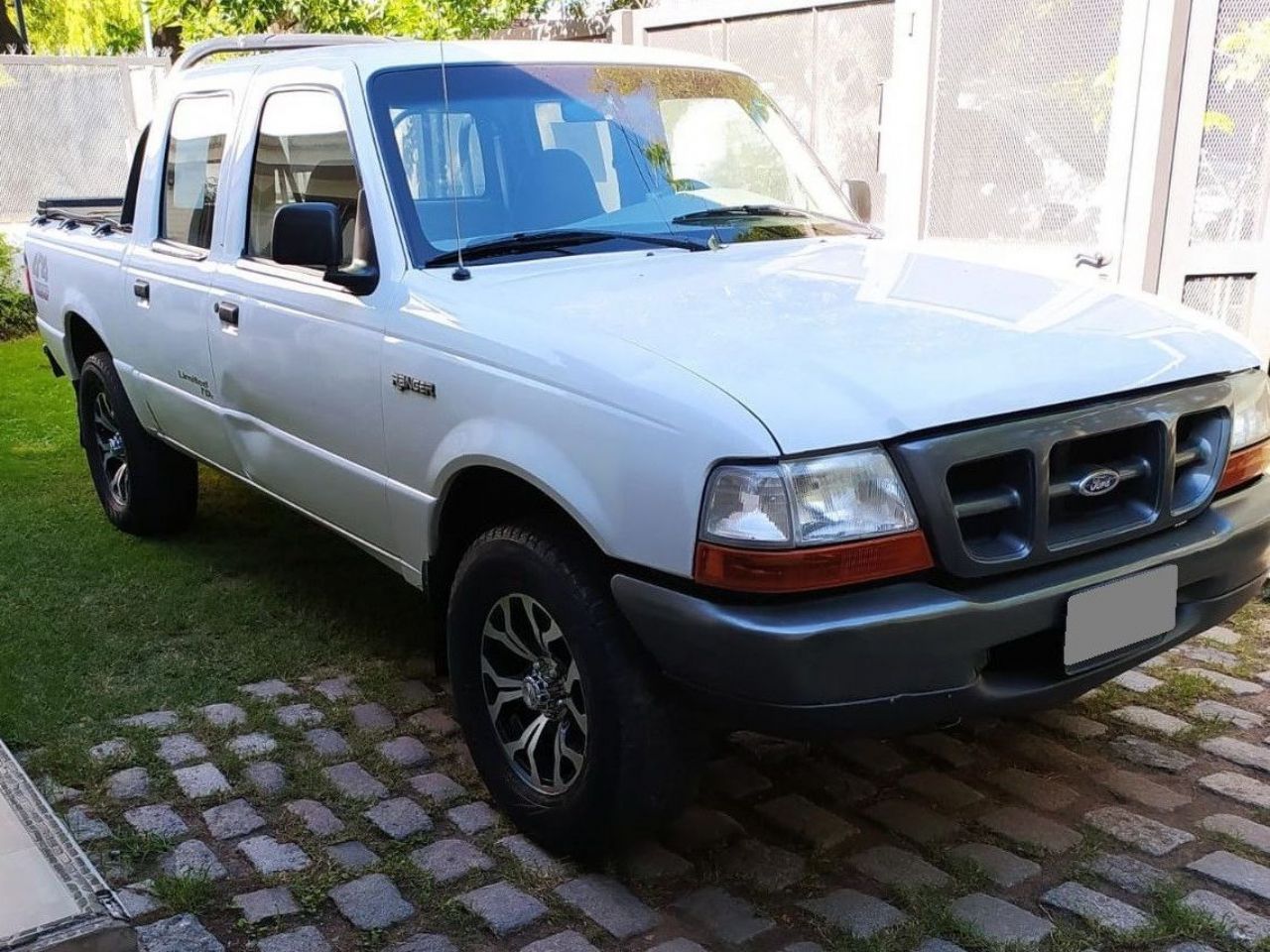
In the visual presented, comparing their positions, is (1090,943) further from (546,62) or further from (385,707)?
(546,62)

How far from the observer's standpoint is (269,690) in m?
4.14

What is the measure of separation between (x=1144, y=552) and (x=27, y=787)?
2.84 meters

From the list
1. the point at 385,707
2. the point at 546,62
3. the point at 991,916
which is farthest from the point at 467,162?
the point at 991,916

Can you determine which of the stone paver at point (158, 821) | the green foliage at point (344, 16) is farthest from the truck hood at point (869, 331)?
the green foliage at point (344, 16)

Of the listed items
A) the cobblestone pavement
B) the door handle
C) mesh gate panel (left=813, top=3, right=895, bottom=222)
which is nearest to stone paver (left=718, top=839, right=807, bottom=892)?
the cobblestone pavement

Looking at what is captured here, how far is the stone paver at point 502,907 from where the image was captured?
9.46 ft

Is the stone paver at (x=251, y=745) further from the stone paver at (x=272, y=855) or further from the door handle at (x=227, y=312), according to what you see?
the door handle at (x=227, y=312)

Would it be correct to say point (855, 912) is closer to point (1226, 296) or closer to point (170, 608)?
point (170, 608)

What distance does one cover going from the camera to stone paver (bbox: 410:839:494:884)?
10.1ft

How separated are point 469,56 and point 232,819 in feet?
7.74

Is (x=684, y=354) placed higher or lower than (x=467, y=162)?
lower

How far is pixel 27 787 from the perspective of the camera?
10.5 feet

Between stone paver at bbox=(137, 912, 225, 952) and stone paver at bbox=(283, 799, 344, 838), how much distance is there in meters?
0.43

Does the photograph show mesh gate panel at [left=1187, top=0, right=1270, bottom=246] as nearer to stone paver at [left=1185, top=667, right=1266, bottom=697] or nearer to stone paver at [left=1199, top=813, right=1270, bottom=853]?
stone paver at [left=1185, top=667, right=1266, bottom=697]
